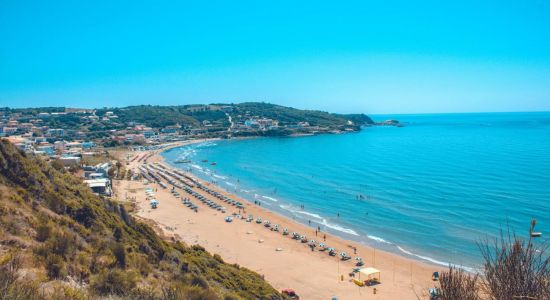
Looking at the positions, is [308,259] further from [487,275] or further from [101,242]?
[487,275]

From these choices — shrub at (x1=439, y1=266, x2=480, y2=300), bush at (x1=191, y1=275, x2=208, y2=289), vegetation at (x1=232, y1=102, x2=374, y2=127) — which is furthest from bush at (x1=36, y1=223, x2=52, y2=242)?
vegetation at (x1=232, y1=102, x2=374, y2=127)

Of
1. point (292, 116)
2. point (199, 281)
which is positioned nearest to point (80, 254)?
point (199, 281)

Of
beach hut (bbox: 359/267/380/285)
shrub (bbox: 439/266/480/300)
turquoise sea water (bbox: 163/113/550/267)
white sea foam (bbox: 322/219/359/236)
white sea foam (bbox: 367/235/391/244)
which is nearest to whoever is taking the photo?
shrub (bbox: 439/266/480/300)

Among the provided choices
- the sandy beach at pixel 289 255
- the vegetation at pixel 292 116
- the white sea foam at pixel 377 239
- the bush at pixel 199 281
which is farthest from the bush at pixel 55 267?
the vegetation at pixel 292 116

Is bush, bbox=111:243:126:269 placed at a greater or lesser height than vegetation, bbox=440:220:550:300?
lesser

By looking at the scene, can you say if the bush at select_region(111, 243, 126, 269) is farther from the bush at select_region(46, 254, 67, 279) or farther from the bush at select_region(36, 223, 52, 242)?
the bush at select_region(46, 254, 67, 279)

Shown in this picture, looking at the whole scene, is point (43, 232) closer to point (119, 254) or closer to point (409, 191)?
point (119, 254)

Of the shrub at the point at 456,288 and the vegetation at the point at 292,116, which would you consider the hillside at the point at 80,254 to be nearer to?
the shrub at the point at 456,288
